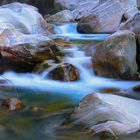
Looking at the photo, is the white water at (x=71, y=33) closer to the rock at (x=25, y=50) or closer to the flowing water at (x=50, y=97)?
the flowing water at (x=50, y=97)

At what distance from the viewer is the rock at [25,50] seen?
28.8 feet

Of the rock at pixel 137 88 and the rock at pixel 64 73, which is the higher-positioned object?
the rock at pixel 64 73

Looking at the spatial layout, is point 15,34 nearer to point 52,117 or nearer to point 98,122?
point 52,117

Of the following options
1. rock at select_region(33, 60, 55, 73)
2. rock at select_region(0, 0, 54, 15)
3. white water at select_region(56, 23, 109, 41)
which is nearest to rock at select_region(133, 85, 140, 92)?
rock at select_region(33, 60, 55, 73)

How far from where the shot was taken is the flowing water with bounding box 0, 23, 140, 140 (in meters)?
5.29

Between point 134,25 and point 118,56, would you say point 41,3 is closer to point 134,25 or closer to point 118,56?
point 134,25

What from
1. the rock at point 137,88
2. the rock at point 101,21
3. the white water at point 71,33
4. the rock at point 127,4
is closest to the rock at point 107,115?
the rock at point 137,88

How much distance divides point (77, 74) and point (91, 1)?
1394 cm

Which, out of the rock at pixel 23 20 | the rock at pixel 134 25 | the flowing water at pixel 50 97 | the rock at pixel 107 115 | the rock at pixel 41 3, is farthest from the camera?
the rock at pixel 41 3

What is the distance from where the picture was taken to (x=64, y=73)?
8203 millimetres

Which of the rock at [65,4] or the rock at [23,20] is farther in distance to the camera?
the rock at [65,4]

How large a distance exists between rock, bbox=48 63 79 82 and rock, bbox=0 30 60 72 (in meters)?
0.65

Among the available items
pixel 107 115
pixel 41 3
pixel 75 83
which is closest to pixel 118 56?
pixel 75 83

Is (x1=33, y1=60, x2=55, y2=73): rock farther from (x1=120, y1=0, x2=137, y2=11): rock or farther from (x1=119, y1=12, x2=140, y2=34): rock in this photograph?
(x1=120, y1=0, x2=137, y2=11): rock
